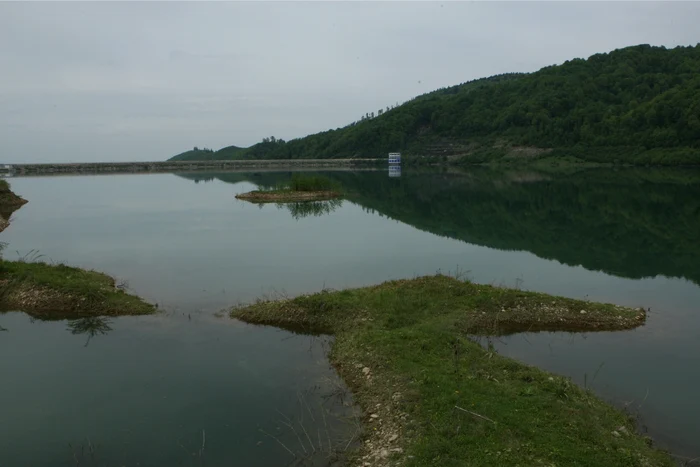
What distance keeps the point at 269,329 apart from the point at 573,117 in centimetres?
11832

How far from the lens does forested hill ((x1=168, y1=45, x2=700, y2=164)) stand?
293 ft

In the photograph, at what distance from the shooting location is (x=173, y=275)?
819 inches

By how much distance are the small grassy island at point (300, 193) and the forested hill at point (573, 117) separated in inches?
2465

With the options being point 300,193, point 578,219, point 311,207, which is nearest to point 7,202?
point 300,193

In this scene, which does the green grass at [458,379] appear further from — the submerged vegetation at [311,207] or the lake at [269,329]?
the submerged vegetation at [311,207]

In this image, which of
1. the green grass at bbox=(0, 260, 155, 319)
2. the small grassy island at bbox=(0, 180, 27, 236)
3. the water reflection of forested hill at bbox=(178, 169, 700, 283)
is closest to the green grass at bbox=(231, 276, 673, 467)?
→ the green grass at bbox=(0, 260, 155, 319)

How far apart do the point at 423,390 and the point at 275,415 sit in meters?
2.91

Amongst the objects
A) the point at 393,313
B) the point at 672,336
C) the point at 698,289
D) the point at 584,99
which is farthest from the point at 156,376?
the point at 584,99

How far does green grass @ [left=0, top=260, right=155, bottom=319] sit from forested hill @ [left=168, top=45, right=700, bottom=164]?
289 feet

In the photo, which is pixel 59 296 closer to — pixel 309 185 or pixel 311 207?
pixel 311 207

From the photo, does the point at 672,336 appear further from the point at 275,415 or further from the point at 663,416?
the point at 275,415

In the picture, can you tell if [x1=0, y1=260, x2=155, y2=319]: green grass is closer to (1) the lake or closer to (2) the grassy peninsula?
(2) the grassy peninsula

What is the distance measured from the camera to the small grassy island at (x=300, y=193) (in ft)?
161

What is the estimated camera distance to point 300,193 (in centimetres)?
5022
